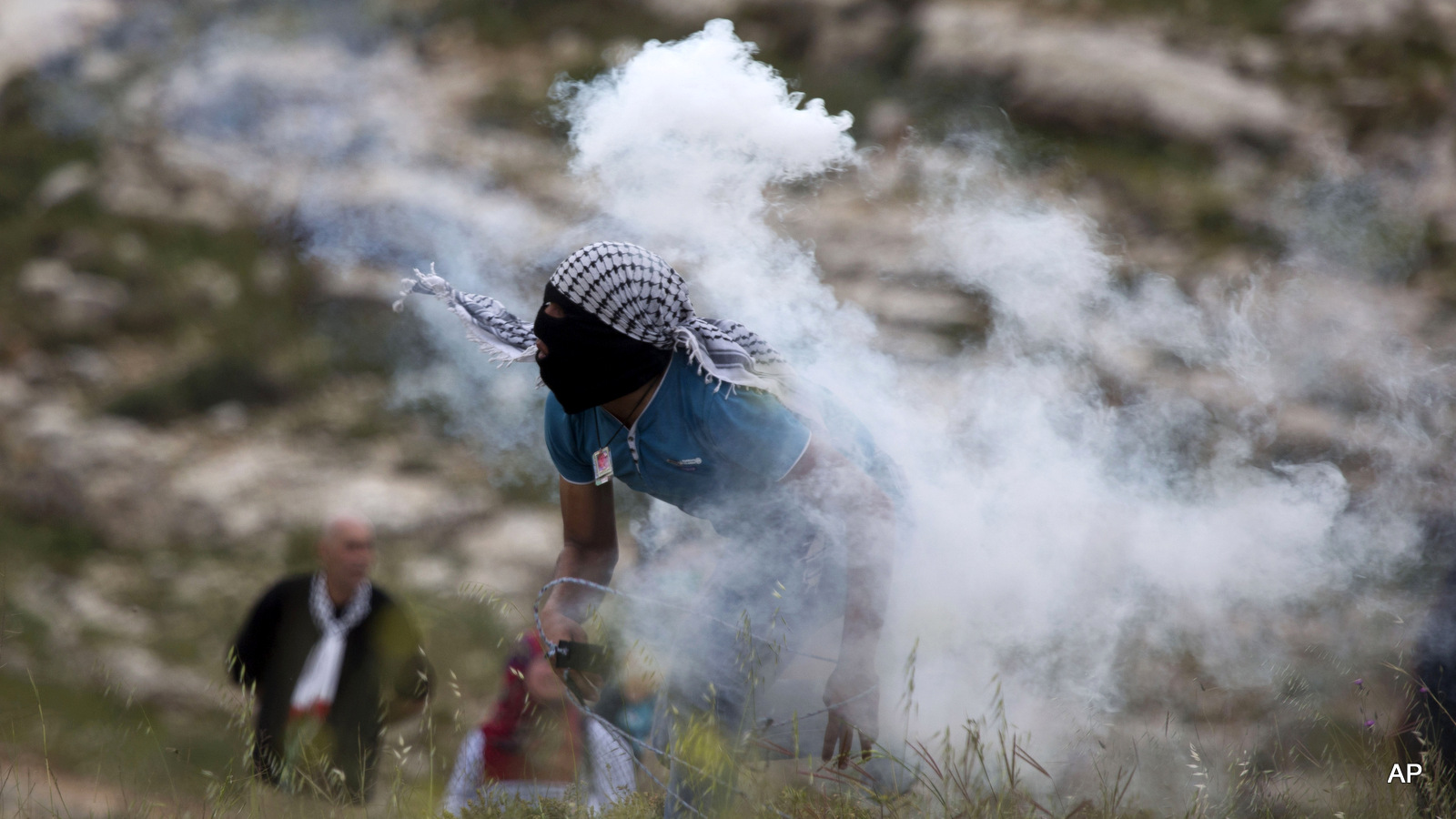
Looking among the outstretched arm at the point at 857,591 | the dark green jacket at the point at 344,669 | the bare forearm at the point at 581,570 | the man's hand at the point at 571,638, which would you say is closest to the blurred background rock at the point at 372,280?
the dark green jacket at the point at 344,669

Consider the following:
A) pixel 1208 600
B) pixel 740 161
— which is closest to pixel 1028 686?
pixel 1208 600

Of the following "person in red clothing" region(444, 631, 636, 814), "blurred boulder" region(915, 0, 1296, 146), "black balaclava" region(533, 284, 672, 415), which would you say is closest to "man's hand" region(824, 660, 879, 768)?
"person in red clothing" region(444, 631, 636, 814)

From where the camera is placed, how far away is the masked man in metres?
1.51

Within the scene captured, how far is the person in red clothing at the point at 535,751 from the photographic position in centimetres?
Answer: 159

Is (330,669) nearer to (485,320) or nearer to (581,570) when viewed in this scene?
(581,570)

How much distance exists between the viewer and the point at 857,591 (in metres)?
1.51

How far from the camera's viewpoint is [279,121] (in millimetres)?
2350

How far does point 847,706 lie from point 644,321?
0.85m

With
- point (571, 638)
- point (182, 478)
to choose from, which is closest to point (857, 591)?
point (571, 638)

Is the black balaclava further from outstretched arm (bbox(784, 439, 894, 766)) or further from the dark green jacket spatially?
the dark green jacket

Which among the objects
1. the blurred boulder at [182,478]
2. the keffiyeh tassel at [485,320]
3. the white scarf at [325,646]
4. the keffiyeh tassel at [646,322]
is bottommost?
the blurred boulder at [182,478]

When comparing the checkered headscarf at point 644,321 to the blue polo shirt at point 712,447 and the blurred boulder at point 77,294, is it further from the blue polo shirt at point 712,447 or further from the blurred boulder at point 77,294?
the blurred boulder at point 77,294

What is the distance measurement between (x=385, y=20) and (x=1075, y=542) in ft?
8.64

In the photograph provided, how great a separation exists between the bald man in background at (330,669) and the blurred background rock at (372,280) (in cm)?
24
